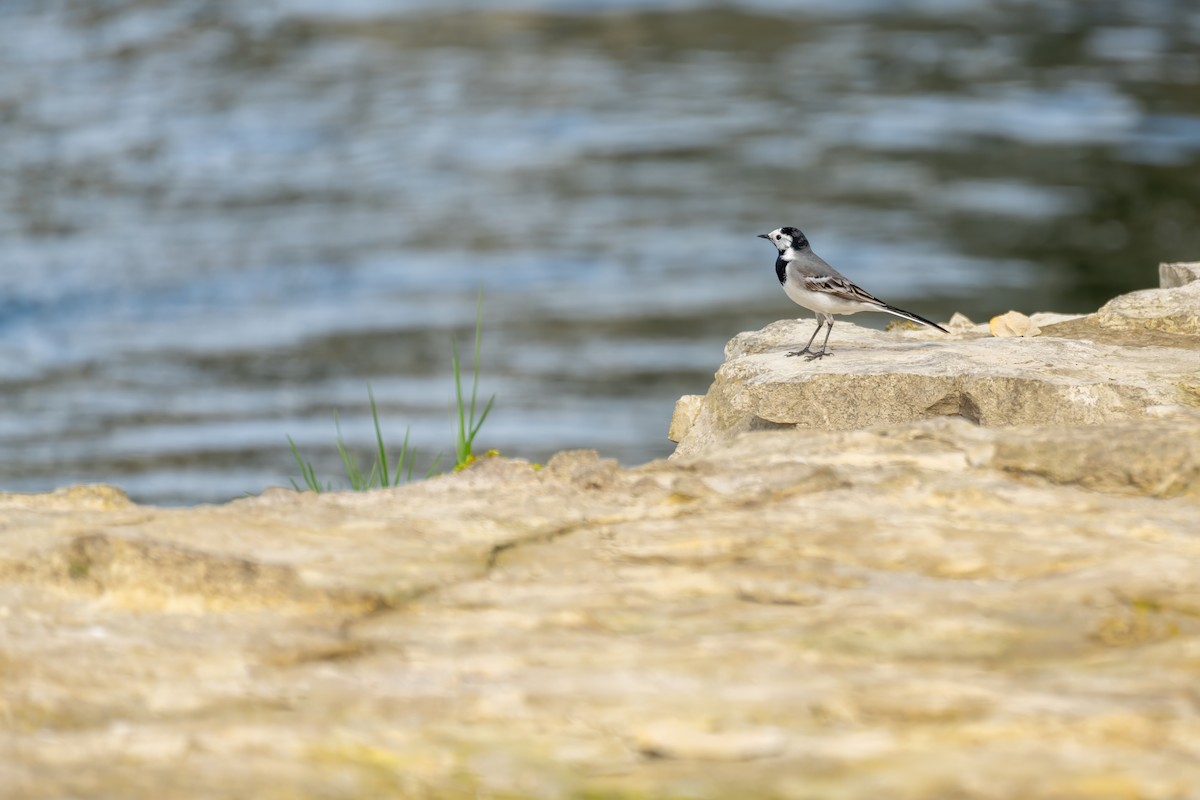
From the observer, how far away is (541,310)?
18.4 m

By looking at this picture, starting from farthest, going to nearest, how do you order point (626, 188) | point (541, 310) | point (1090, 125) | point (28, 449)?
point (1090, 125) → point (626, 188) → point (541, 310) → point (28, 449)

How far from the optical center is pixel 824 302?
6398 mm

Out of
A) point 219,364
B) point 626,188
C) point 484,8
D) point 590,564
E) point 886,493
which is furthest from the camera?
point 484,8

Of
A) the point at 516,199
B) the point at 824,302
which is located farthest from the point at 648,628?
the point at 516,199

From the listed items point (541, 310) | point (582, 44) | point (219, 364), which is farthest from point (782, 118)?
point (219, 364)

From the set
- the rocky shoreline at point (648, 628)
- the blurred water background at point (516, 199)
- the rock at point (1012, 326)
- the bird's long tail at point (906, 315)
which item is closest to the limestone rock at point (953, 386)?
the bird's long tail at point (906, 315)

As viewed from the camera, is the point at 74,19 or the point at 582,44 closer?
the point at 582,44

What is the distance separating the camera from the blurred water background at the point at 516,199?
51.1 ft

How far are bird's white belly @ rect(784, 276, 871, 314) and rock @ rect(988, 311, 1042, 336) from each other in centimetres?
61

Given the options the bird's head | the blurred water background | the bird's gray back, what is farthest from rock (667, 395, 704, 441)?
the blurred water background

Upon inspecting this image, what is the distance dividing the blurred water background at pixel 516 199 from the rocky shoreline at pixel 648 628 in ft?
28.5

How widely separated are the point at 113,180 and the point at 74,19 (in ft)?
46.3

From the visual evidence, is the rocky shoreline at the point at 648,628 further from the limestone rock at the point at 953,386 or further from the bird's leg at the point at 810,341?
the bird's leg at the point at 810,341

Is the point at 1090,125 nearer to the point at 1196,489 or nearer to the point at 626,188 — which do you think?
the point at 626,188
